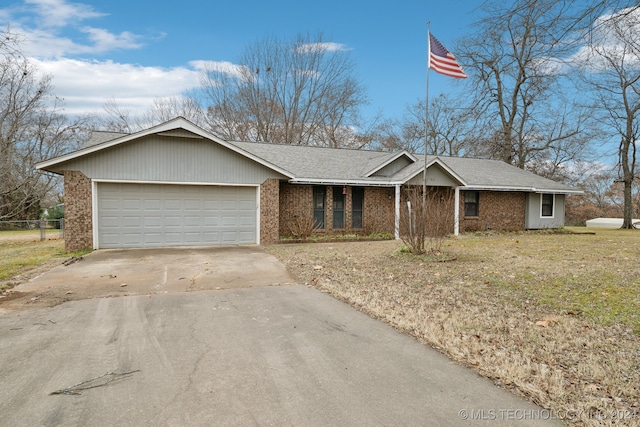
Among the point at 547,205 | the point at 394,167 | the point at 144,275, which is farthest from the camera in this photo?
the point at 547,205

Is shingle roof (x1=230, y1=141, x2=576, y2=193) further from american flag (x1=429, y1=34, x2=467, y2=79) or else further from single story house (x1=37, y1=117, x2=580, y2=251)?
american flag (x1=429, y1=34, x2=467, y2=79)

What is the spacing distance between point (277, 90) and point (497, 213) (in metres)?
18.9

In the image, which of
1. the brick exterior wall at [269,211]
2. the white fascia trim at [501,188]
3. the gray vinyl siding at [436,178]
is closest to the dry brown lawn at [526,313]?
the brick exterior wall at [269,211]

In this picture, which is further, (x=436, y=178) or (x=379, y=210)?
(x=436, y=178)

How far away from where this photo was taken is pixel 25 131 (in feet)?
83.0

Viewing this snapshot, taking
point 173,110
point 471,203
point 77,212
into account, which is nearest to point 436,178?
point 471,203

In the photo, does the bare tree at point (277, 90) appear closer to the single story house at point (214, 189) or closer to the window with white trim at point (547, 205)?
the single story house at point (214, 189)

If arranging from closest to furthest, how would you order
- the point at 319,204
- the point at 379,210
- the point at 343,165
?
1. the point at 319,204
2. the point at 379,210
3. the point at 343,165

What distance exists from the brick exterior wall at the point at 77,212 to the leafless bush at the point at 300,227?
679 centimetres

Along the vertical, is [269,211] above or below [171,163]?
below

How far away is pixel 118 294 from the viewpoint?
6449 millimetres

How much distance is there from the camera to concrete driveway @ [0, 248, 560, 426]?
2781mm

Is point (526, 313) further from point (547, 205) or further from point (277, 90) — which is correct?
point (277, 90)

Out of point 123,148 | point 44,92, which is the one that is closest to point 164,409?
point 123,148
